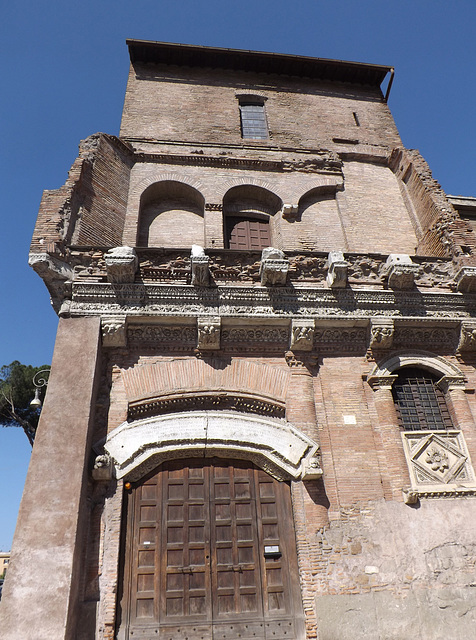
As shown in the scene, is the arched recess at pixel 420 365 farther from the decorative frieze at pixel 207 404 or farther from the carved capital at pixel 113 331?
the carved capital at pixel 113 331

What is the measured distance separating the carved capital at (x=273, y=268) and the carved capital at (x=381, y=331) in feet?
5.28

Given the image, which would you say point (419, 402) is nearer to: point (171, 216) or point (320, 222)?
point (320, 222)

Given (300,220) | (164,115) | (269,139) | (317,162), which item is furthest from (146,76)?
(300,220)

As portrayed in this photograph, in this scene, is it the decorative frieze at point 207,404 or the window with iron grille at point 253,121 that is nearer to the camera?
the decorative frieze at point 207,404

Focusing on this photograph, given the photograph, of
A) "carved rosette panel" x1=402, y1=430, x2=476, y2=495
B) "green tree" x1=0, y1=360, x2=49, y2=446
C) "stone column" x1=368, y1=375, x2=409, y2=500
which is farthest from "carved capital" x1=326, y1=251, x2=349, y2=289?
"green tree" x1=0, y1=360, x2=49, y2=446

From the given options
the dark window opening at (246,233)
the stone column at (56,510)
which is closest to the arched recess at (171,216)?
the dark window opening at (246,233)

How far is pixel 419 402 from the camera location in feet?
23.1

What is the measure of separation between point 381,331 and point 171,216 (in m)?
4.90

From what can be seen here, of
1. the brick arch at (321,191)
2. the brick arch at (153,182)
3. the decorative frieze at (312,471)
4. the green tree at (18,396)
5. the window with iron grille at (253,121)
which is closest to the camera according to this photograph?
the decorative frieze at (312,471)

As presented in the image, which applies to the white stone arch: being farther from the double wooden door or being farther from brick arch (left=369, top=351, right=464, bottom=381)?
brick arch (left=369, top=351, right=464, bottom=381)

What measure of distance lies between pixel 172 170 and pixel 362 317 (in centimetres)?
533

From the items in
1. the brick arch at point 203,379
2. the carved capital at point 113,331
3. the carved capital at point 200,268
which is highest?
the carved capital at point 200,268

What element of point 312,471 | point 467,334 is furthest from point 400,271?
point 312,471

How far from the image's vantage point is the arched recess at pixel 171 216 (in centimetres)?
885
